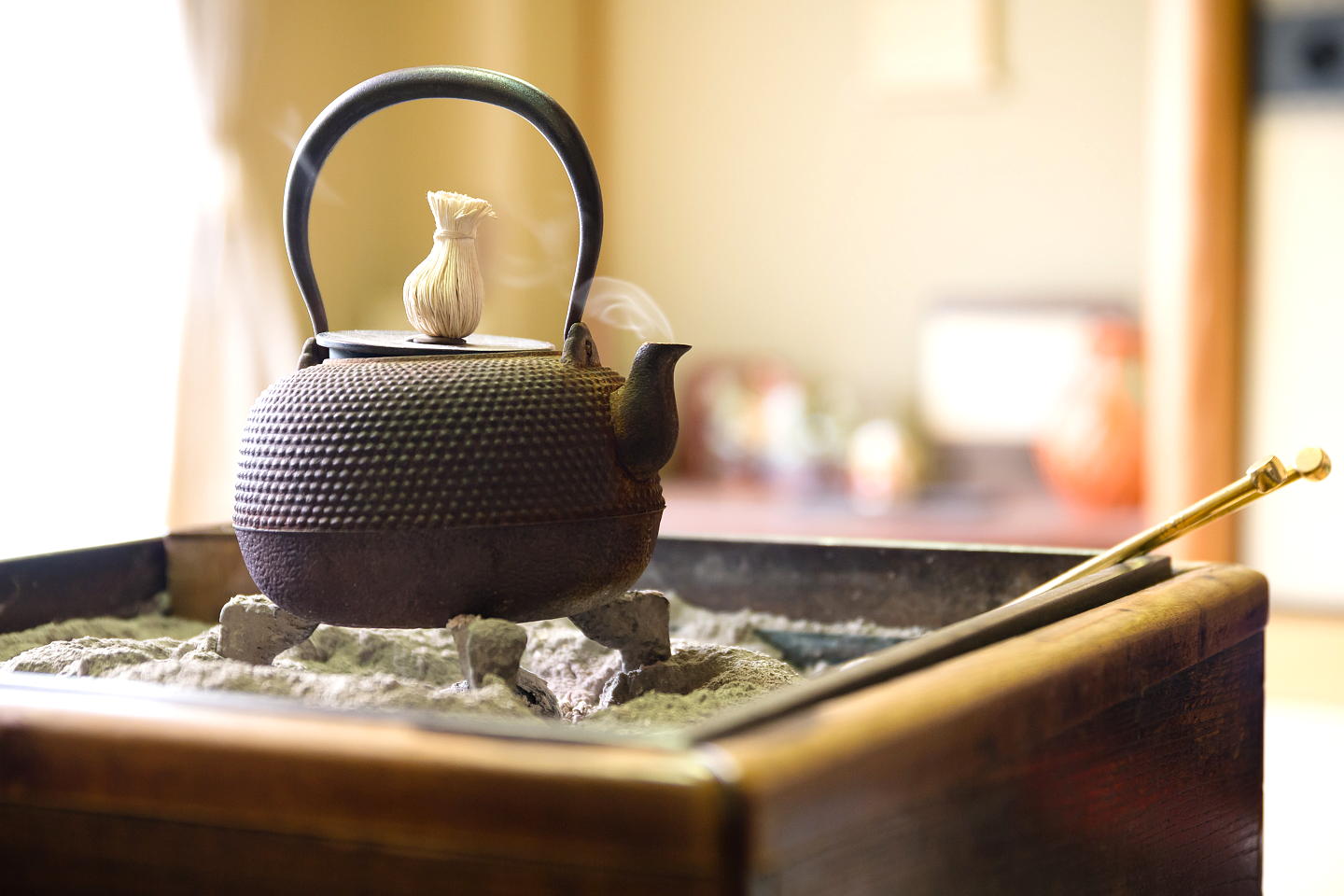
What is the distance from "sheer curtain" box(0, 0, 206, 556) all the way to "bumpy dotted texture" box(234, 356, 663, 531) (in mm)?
2135

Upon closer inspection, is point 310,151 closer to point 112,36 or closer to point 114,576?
point 114,576

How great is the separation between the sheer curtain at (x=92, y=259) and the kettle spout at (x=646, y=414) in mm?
2224

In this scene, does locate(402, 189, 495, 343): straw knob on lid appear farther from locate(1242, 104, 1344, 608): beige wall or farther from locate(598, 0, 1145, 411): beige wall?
locate(598, 0, 1145, 411): beige wall

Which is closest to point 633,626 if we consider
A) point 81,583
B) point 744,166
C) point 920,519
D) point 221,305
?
point 81,583

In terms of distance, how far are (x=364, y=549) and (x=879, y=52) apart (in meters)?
3.29

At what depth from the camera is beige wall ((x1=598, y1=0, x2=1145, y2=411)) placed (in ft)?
12.0

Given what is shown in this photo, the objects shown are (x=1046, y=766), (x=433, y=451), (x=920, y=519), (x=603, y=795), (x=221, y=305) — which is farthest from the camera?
(x=221, y=305)

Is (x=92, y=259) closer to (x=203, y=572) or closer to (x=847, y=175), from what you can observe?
(x=203, y=572)

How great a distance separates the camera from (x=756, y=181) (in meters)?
4.04

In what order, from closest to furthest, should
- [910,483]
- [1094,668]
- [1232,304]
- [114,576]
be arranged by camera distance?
[1094,668] → [114,576] → [1232,304] → [910,483]

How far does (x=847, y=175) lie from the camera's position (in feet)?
12.9

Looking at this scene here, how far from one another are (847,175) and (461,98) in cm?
312

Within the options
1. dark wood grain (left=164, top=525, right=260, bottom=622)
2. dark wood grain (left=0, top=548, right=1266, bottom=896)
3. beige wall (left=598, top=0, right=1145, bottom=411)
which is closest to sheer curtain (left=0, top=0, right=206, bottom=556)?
beige wall (left=598, top=0, right=1145, bottom=411)

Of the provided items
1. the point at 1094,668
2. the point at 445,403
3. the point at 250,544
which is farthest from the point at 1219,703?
the point at 250,544
